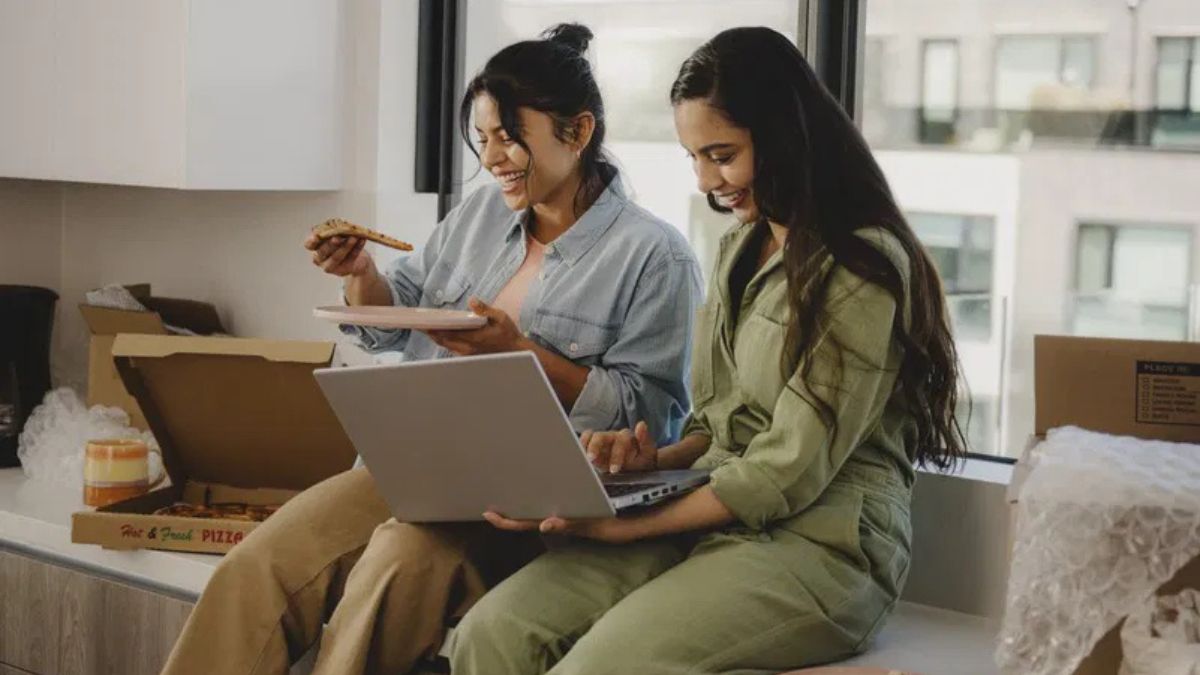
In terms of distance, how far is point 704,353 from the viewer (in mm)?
2379

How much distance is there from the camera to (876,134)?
110 inches

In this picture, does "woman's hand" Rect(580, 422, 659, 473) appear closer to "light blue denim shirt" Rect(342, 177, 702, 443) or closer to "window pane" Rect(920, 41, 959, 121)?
"light blue denim shirt" Rect(342, 177, 702, 443)

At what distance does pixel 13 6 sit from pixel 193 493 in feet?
3.46

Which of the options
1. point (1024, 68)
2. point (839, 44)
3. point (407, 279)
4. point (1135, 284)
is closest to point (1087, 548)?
point (1135, 284)

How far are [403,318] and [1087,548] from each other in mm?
985

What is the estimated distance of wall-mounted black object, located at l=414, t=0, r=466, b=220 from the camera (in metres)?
3.29

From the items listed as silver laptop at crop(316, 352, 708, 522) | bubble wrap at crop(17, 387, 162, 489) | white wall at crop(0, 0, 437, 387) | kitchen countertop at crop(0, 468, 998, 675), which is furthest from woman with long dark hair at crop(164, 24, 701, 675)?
bubble wrap at crop(17, 387, 162, 489)

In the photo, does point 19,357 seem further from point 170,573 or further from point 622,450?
point 622,450

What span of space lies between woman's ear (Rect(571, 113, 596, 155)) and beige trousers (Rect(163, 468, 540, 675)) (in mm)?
601

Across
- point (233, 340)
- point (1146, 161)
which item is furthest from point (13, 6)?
point (1146, 161)

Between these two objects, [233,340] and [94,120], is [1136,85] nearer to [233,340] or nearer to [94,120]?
[233,340]

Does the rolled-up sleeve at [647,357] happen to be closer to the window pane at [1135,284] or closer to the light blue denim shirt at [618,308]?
the light blue denim shirt at [618,308]

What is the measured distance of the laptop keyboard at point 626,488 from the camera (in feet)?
6.95

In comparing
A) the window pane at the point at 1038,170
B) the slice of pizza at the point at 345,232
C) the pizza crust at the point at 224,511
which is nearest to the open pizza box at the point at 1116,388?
the window pane at the point at 1038,170
